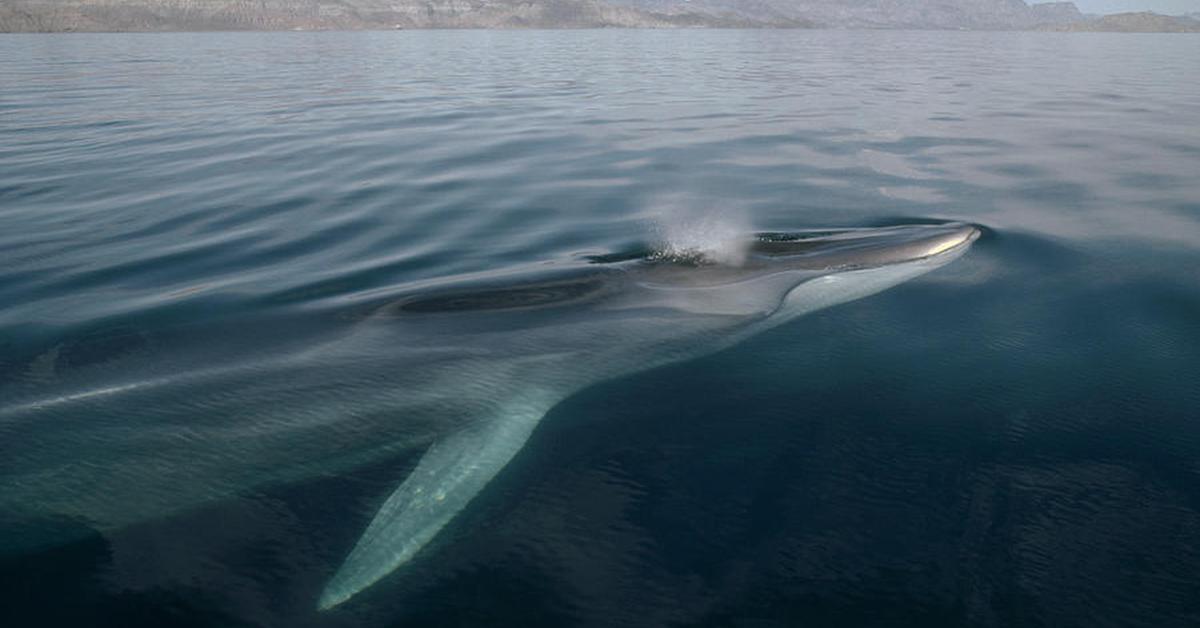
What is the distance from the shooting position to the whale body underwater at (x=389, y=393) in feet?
23.9

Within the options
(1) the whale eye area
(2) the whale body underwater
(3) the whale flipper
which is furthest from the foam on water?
(3) the whale flipper

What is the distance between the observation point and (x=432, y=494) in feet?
24.3

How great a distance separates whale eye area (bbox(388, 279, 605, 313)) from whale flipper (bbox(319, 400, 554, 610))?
2640mm

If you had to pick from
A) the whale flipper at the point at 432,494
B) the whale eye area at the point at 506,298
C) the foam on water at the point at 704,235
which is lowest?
the whale flipper at the point at 432,494

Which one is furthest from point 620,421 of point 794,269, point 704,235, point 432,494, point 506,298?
point 704,235

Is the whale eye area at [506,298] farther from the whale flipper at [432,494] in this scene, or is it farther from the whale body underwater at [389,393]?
the whale flipper at [432,494]

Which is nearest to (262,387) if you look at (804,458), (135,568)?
(135,568)

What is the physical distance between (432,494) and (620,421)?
7.39ft

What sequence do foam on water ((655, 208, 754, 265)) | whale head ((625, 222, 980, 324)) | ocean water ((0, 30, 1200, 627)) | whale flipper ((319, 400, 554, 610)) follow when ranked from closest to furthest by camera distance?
ocean water ((0, 30, 1200, 627)) < whale flipper ((319, 400, 554, 610)) < whale head ((625, 222, 980, 324)) < foam on water ((655, 208, 754, 265))

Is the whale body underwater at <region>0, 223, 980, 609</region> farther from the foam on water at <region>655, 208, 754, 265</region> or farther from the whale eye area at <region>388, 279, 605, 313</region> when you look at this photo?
the foam on water at <region>655, 208, 754, 265</region>

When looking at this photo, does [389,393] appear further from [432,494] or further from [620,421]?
[620,421]

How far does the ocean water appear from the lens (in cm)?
607

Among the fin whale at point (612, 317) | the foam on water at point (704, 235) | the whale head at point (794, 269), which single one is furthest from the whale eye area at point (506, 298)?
the foam on water at point (704, 235)

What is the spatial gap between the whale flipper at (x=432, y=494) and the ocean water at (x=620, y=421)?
155mm
